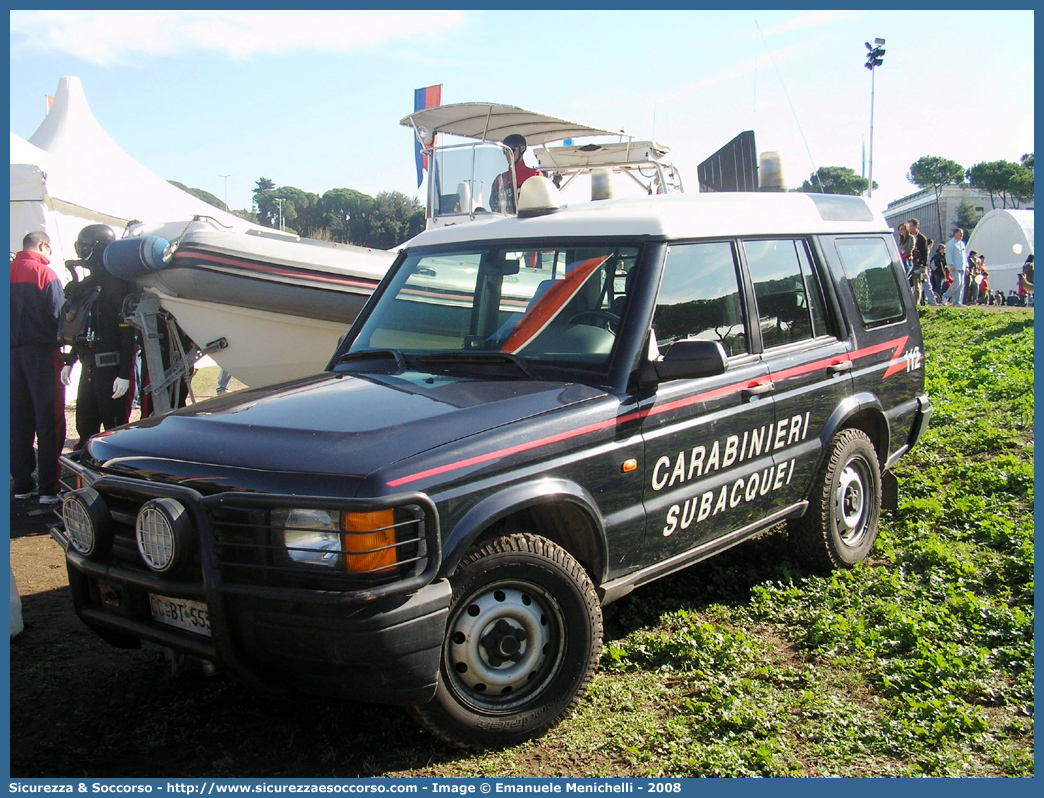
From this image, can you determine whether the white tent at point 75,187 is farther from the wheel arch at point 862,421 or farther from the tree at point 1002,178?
the tree at point 1002,178

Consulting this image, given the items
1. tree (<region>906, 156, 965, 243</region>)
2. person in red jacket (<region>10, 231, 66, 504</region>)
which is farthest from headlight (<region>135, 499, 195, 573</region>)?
tree (<region>906, 156, 965, 243</region>)

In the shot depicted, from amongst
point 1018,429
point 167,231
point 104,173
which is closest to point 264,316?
point 167,231

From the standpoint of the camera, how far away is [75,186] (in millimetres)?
12844

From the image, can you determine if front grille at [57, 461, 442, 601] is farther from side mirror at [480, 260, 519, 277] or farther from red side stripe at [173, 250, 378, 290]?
red side stripe at [173, 250, 378, 290]

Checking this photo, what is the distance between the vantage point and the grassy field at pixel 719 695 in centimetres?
320

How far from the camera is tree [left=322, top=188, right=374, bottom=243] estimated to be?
49.5 m

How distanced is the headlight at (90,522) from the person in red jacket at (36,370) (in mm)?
4023

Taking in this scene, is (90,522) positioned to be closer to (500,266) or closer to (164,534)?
(164,534)

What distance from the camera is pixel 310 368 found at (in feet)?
25.6

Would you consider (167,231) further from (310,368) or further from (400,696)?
(400,696)

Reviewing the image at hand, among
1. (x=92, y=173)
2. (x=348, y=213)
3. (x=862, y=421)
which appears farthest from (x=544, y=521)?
(x=348, y=213)

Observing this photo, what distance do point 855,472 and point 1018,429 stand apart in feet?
10.4

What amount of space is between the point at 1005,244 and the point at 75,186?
131 ft

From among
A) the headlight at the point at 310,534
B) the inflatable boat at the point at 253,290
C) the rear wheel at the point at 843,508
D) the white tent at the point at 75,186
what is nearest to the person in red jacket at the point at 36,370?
the inflatable boat at the point at 253,290
